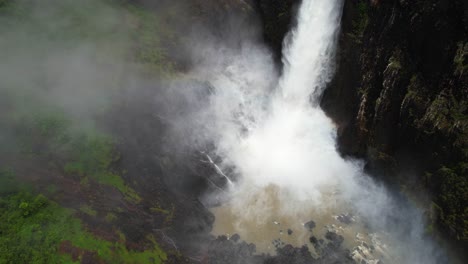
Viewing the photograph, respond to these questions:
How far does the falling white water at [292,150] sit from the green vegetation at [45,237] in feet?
19.8

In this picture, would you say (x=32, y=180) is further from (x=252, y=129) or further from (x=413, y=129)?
(x=413, y=129)

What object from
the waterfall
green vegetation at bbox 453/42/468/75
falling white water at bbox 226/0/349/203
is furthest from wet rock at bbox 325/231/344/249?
green vegetation at bbox 453/42/468/75

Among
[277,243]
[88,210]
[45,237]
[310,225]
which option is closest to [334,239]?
[310,225]

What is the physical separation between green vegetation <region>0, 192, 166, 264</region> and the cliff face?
1326 centimetres

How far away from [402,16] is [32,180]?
18784 millimetres

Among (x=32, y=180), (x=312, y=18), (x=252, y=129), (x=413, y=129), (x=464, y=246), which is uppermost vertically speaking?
(x=312, y=18)

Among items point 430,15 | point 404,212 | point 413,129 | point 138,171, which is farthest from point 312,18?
point 138,171

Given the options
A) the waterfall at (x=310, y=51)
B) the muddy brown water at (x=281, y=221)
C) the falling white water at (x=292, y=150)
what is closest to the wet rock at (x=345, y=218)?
the muddy brown water at (x=281, y=221)

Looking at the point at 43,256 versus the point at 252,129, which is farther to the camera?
the point at 252,129

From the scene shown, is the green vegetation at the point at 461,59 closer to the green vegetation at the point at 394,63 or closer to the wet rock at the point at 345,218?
the green vegetation at the point at 394,63

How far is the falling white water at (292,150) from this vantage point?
60.1 feet

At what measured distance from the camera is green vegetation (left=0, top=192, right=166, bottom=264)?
12906 millimetres

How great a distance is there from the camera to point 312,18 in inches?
860

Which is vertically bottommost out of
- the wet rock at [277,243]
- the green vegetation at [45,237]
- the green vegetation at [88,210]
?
the green vegetation at [45,237]
